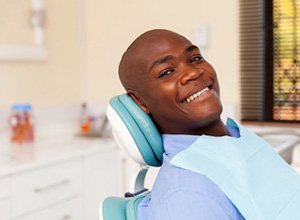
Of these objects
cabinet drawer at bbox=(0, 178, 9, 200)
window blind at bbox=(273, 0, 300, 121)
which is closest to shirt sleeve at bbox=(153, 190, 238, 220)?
cabinet drawer at bbox=(0, 178, 9, 200)

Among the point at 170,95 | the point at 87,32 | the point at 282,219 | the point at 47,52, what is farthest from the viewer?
the point at 87,32

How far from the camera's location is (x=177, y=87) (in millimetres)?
913

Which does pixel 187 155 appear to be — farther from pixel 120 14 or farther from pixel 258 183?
pixel 120 14

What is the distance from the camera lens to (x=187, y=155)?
0.85 m

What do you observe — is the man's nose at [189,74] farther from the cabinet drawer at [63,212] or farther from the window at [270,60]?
the window at [270,60]

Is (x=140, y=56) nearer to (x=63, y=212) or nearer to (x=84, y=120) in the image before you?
(x=63, y=212)

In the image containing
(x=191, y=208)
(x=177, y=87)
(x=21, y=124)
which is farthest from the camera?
(x=21, y=124)

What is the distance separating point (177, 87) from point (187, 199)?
0.26 metres

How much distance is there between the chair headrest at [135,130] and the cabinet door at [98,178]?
3.96 ft

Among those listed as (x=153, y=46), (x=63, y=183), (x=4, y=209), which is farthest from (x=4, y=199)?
(x=153, y=46)

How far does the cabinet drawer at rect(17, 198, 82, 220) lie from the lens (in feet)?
6.36

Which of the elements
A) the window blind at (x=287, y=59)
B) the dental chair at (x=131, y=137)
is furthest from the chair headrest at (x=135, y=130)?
the window blind at (x=287, y=59)

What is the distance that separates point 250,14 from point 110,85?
3.19 feet

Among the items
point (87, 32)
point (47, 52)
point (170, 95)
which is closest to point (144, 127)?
point (170, 95)
